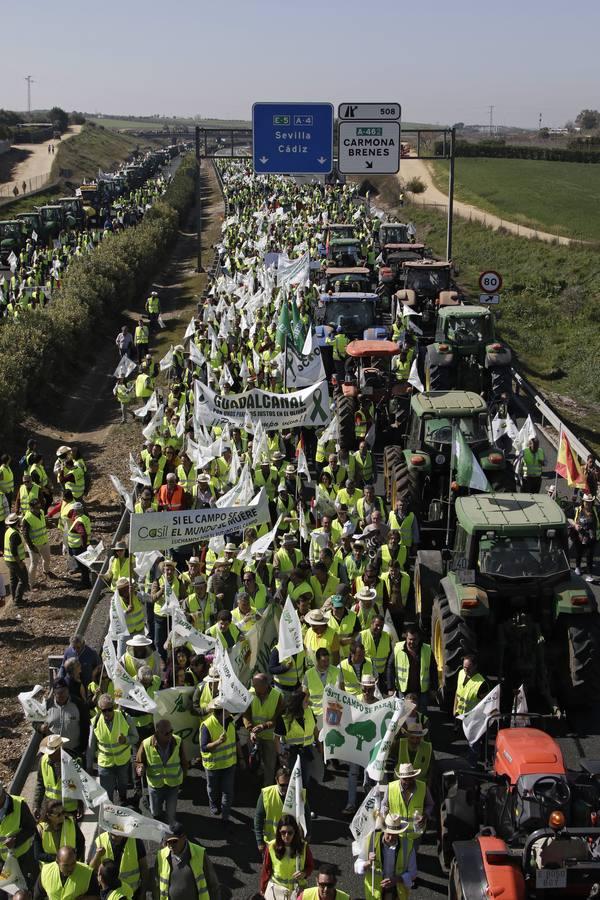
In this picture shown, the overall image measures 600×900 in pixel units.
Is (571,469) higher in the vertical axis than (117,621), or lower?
higher

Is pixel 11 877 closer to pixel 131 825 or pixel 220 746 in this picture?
pixel 131 825

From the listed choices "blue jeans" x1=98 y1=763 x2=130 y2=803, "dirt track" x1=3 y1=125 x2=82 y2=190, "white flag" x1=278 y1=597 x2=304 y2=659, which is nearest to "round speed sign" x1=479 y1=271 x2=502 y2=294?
"white flag" x1=278 y1=597 x2=304 y2=659

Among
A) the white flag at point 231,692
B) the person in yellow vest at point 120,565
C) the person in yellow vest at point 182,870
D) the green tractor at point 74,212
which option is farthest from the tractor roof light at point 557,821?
the green tractor at point 74,212

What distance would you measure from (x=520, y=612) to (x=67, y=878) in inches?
220

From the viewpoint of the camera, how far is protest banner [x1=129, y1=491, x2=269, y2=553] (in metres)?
12.0

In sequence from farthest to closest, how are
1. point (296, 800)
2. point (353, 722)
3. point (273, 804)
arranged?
point (353, 722)
point (273, 804)
point (296, 800)

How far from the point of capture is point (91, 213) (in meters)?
61.3

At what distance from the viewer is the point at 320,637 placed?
37.6 feet

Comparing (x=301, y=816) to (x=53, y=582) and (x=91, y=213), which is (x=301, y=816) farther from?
(x=91, y=213)

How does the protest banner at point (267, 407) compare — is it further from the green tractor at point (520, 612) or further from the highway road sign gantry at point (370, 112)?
the highway road sign gantry at point (370, 112)

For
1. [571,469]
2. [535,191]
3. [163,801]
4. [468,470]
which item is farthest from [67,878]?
[535,191]

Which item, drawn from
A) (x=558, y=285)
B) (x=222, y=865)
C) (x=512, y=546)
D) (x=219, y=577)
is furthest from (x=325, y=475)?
(x=558, y=285)

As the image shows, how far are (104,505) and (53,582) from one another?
3.69 meters

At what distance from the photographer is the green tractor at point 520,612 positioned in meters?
11.2
